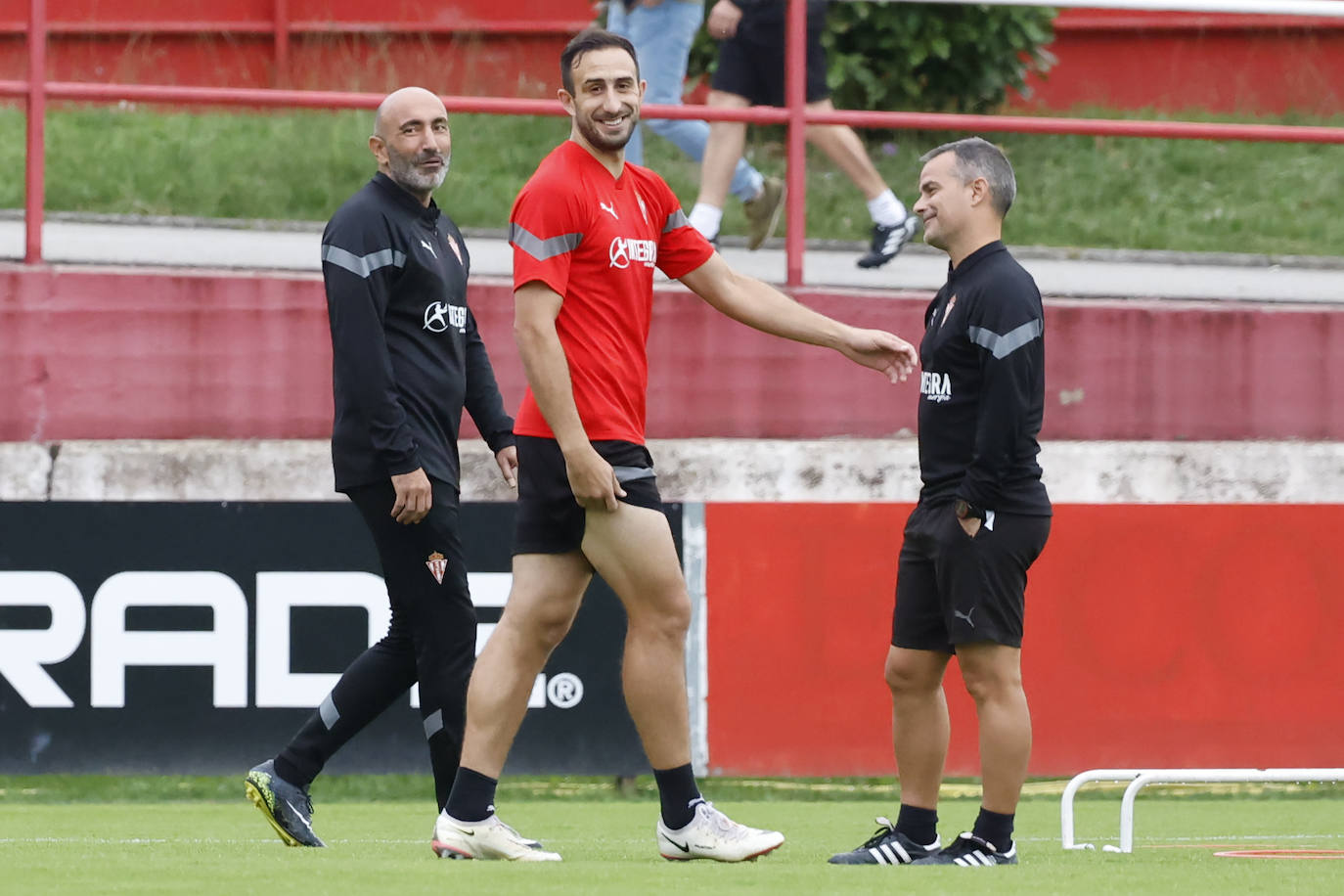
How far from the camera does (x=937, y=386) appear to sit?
5.87m

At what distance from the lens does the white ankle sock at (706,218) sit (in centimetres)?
971

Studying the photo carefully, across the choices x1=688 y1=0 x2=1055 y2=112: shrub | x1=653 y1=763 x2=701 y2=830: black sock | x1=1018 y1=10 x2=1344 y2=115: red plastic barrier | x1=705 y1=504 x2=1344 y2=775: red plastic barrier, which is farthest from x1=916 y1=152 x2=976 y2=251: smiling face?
x1=1018 y1=10 x2=1344 y2=115: red plastic barrier

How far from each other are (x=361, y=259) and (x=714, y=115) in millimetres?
3525

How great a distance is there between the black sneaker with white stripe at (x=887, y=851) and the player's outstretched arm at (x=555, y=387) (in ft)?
3.96

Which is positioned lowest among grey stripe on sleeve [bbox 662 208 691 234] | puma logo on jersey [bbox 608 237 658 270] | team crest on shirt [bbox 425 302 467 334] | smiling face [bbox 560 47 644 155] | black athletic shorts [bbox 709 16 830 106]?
team crest on shirt [bbox 425 302 467 334]

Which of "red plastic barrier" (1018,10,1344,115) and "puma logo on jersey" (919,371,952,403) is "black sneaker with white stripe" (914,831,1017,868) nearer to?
"puma logo on jersey" (919,371,952,403)

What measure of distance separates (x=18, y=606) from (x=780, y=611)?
2.91 metres

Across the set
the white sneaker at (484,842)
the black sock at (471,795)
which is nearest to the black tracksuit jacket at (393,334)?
the black sock at (471,795)

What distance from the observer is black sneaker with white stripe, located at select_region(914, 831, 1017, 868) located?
18.7ft

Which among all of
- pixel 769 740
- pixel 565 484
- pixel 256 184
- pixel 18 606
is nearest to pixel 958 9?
pixel 256 184

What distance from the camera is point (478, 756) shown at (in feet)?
18.2

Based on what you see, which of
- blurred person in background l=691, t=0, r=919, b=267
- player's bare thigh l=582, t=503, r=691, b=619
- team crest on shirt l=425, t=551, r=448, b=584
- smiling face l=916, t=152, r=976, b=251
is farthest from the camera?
blurred person in background l=691, t=0, r=919, b=267

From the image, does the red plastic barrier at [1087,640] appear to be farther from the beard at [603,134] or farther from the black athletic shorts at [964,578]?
the beard at [603,134]

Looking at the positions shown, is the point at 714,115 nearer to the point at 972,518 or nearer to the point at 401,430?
the point at 401,430
